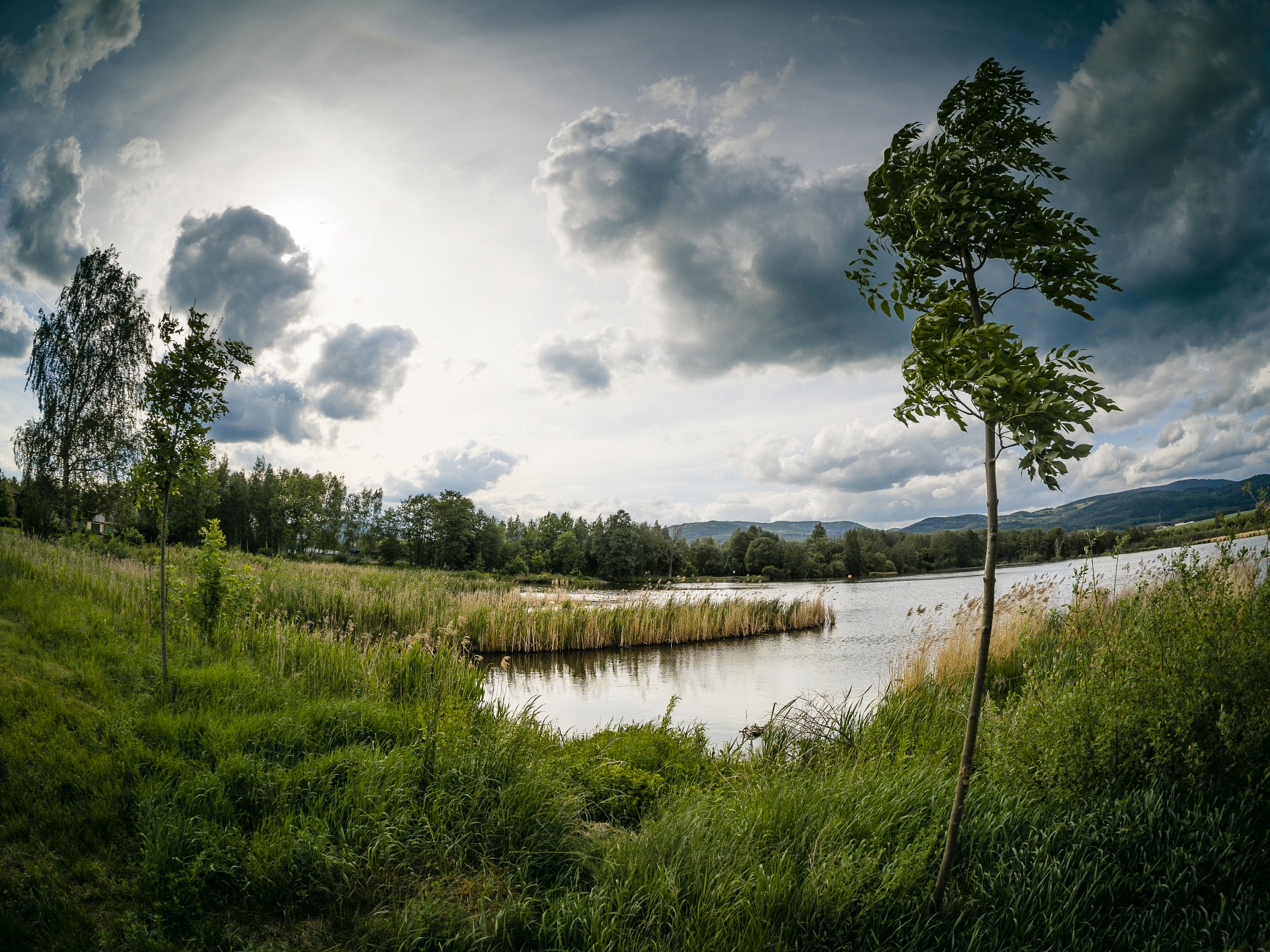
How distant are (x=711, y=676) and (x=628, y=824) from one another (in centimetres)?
1106

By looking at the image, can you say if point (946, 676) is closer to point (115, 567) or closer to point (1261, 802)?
point (1261, 802)

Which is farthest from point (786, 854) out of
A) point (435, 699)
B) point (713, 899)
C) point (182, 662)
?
point (182, 662)

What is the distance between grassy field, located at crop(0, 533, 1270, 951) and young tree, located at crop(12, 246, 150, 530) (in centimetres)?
2416

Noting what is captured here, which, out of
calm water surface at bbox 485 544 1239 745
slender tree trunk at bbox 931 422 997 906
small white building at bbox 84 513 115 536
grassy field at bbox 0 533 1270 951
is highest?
small white building at bbox 84 513 115 536

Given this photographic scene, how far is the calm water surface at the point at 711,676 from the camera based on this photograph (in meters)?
11.8

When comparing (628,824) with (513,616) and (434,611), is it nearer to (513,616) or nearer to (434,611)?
(434,611)

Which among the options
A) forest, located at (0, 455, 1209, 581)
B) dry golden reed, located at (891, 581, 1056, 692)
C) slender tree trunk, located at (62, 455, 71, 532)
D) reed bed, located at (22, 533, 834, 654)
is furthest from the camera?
forest, located at (0, 455, 1209, 581)

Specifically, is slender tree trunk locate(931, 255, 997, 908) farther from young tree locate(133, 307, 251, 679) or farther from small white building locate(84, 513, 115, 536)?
small white building locate(84, 513, 115, 536)

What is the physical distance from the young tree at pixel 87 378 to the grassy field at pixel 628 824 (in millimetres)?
24159

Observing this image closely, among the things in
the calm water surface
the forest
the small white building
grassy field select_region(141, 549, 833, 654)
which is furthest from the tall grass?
the forest

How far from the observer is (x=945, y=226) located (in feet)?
10.1

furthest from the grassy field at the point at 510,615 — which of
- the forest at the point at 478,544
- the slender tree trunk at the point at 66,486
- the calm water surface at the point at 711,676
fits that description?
the forest at the point at 478,544

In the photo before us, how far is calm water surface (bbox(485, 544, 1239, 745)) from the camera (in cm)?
1183

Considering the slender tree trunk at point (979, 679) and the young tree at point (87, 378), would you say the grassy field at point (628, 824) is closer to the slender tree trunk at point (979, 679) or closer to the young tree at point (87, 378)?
the slender tree trunk at point (979, 679)
